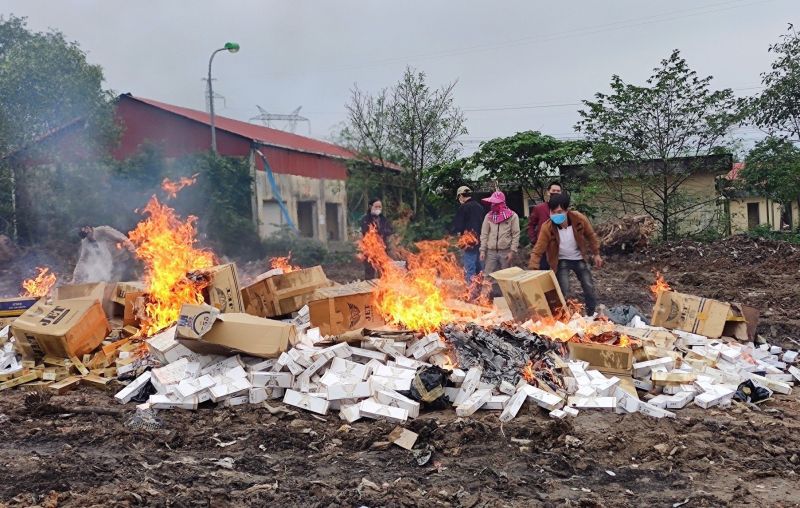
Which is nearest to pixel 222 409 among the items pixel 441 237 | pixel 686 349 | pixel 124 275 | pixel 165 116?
pixel 686 349

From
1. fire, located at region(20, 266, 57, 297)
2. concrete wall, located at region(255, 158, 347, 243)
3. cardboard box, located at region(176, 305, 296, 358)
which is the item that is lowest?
cardboard box, located at region(176, 305, 296, 358)

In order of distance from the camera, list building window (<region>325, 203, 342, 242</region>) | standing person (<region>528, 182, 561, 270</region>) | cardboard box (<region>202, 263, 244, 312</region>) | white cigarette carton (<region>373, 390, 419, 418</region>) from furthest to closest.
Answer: building window (<region>325, 203, 342, 242</region>) < standing person (<region>528, 182, 561, 270</region>) < cardboard box (<region>202, 263, 244, 312</region>) < white cigarette carton (<region>373, 390, 419, 418</region>)

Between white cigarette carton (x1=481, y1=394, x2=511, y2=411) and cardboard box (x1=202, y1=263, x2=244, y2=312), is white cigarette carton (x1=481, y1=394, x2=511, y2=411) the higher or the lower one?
the lower one

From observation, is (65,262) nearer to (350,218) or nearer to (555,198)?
(350,218)

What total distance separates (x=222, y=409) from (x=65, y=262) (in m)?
13.1

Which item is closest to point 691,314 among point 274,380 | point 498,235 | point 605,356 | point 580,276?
point 580,276

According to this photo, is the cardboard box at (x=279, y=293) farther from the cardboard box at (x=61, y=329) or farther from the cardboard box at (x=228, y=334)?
the cardboard box at (x=228, y=334)

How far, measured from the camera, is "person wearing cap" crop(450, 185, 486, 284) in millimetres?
8859

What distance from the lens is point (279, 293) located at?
766 cm

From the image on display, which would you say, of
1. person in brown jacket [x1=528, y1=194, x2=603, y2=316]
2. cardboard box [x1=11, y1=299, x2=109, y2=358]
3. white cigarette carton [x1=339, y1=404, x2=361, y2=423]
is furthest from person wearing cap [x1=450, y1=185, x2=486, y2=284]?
cardboard box [x1=11, y1=299, x2=109, y2=358]

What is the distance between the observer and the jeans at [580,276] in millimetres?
7645

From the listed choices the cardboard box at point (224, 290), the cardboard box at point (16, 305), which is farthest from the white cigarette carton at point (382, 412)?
the cardboard box at point (16, 305)

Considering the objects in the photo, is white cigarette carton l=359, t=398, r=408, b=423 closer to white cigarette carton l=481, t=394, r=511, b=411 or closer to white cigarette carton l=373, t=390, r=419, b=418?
white cigarette carton l=373, t=390, r=419, b=418

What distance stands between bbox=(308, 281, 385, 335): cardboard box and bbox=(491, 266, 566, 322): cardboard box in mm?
1463
